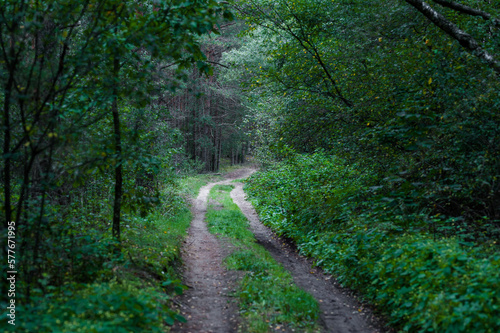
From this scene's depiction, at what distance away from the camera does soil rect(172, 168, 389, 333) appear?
502 centimetres

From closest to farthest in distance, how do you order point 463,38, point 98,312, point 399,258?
point 98,312, point 399,258, point 463,38

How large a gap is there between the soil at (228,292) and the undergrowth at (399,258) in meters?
0.31

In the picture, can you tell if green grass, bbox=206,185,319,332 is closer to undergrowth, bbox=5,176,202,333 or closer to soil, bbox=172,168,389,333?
soil, bbox=172,168,389,333

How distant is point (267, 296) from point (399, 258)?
7.48ft

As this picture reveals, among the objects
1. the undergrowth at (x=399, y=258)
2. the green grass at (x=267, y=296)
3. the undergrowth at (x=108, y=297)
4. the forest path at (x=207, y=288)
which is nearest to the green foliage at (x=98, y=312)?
the undergrowth at (x=108, y=297)

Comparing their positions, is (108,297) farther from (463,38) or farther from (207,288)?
(463,38)

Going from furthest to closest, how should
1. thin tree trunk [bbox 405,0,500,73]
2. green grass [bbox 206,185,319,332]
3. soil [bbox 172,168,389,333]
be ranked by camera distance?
A: thin tree trunk [bbox 405,0,500,73]
soil [bbox 172,168,389,333]
green grass [bbox 206,185,319,332]

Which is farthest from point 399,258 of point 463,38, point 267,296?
point 463,38

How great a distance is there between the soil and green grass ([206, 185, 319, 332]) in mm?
203

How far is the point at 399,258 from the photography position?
17.6 feet

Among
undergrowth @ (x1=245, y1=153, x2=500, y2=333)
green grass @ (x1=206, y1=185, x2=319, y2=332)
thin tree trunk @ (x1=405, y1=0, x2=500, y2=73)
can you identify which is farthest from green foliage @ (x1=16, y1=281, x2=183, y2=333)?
thin tree trunk @ (x1=405, y1=0, x2=500, y2=73)

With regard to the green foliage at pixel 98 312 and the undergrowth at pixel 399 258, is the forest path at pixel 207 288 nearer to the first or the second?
Result: the green foliage at pixel 98 312

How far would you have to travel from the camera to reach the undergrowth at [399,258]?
391cm

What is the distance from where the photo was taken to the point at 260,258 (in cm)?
777
